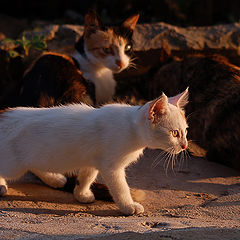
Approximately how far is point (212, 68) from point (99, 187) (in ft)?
7.28

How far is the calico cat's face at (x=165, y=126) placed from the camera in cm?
274

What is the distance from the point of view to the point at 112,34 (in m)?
4.70

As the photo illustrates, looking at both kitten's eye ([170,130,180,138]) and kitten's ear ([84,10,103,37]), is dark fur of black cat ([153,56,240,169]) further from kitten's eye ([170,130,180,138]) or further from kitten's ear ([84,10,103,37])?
kitten's eye ([170,130,180,138])

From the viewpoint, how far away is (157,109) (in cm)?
Answer: 275

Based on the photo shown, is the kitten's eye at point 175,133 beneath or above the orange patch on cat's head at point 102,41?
beneath

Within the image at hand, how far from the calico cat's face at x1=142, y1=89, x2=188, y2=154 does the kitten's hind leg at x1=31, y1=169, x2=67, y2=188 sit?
1.07 meters

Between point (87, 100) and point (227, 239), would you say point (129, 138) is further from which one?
point (87, 100)

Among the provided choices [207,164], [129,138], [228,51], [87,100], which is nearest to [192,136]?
[207,164]

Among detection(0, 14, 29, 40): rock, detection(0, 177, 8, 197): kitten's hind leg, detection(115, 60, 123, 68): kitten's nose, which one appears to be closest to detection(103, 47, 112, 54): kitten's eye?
detection(115, 60, 123, 68): kitten's nose

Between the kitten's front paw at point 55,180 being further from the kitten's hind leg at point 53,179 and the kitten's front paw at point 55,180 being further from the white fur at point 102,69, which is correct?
the white fur at point 102,69

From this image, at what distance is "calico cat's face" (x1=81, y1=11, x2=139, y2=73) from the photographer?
4.63 metres

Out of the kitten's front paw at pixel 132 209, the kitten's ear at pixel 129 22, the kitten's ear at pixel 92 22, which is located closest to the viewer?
the kitten's front paw at pixel 132 209

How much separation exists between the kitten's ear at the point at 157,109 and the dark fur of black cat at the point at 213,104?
5.23 feet

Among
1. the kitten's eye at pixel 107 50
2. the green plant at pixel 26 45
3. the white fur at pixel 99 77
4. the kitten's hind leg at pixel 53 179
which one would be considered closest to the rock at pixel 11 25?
the green plant at pixel 26 45
